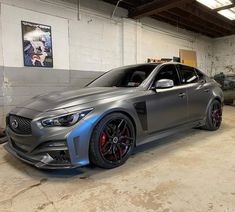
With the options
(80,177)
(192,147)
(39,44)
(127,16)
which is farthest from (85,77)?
(80,177)

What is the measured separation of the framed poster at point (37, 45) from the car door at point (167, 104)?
2941 mm

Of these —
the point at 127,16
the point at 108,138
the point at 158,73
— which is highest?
the point at 127,16

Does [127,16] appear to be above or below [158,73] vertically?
above

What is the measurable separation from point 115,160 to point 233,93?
7.22 meters

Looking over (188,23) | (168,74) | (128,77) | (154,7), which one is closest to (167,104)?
(168,74)

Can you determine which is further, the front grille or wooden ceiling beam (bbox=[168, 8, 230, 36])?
wooden ceiling beam (bbox=[168, 8, 230, 36])

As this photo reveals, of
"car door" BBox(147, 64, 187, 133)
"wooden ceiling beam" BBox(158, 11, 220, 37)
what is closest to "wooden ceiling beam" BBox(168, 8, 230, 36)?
"wooden ceiling beam" BBox(158, 11, 220, 37)

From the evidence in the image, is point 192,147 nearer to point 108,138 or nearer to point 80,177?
point 108,138

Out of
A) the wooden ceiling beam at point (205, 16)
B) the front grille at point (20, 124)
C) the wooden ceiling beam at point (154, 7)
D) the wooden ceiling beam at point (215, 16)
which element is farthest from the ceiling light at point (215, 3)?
the front grille at point (20, 124)

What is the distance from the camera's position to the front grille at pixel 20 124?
7.26ft

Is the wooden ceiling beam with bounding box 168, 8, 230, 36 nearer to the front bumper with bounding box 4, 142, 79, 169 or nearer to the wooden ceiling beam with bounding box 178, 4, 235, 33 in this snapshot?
the wooden ceiling beam with bounding box 178, 4, 235, 33

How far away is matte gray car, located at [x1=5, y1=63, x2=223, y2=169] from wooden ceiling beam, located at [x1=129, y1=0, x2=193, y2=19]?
282cm

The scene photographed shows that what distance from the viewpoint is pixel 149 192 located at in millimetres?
1923

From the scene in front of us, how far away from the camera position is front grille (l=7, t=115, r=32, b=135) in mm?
2214
